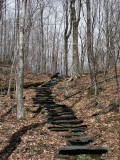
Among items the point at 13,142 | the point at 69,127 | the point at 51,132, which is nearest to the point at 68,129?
the point at 69,127

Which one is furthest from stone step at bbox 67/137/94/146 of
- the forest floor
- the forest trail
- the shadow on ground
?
the shadow on ground

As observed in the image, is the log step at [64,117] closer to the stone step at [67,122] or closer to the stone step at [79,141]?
the stone step at [67,122]

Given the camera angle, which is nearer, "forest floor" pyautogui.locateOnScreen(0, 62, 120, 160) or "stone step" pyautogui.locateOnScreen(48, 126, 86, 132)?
"forest floor" pyautogui.locateOnScreen(0, 62, 120, 160)

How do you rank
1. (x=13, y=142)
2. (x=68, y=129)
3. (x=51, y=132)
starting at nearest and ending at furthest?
(x=13, y=142), (x=51, y=132), (x=68, y=129)

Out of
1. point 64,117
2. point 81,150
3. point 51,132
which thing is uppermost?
point 81,150

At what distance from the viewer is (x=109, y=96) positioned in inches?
Answer: 359

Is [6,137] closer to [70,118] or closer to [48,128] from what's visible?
[48,128]

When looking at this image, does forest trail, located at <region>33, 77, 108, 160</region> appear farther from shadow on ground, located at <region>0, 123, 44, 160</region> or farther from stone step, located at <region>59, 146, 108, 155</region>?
shadow on ground, located at <region>0, 123, 44, 160</region>

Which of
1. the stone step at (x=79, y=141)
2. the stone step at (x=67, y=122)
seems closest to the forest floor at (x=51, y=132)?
the stone step at (x=79, y=141)

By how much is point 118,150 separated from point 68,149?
4.87ft

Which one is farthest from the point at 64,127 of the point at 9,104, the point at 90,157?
the point at 9,104

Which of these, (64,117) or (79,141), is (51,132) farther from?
(64,117)

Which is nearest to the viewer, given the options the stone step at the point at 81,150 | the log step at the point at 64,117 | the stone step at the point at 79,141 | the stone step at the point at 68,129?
the stone step at the point at 81,150

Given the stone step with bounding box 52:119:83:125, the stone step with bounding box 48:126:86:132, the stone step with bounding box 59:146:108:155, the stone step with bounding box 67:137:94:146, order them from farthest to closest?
1. the stone step with bounding box 52:119:83:125
2. the stone step with bounding box 48:126:86:132
3. the stone step with bounding box 67:137:94:146
4. the stone step with bounding box 59:146:108:155
